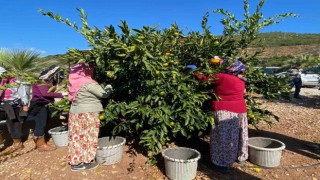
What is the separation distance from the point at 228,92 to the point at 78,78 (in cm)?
189

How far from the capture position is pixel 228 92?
12.4 ft

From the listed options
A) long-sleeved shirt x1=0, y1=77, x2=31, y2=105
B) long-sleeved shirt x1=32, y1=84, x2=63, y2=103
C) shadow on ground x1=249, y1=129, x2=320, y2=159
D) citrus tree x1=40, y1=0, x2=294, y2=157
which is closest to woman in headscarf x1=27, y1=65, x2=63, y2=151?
long-sleeved shirt x1=32, y1=84, x2=63, y2=103

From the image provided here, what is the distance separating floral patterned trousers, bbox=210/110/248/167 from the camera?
3.80 meters

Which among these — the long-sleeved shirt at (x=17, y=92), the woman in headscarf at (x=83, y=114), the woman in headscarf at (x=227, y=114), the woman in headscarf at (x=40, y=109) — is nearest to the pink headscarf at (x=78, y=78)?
the woman in headscarf at (x=83, y=114)

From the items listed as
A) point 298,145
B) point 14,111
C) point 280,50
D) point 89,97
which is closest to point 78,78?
point 89,97

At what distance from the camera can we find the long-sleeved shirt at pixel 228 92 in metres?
3.77

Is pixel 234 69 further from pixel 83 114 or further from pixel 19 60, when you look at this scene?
pixel 19 60

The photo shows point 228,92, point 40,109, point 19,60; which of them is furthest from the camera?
point 19,60

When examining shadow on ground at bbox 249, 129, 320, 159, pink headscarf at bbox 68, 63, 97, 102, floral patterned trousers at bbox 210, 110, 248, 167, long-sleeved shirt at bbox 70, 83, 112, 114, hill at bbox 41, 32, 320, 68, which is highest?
hill at bbox 41, 32, 320, 68

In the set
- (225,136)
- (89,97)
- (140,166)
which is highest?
(89,97)

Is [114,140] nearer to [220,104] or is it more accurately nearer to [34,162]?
[34,162]

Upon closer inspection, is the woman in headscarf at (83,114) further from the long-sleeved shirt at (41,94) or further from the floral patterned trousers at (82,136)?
the long-sleeved shirt at (41,94)

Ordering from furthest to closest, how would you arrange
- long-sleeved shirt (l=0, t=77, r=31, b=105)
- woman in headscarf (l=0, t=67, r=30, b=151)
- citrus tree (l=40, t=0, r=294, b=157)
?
1. woman in headscarf (l=0, t=67, r=30, b=151)
2. long-sleeved shirt (l=0, t=77, r=31, b=105)
3. citrus tree (l=40, t=0, r=294, b=157)

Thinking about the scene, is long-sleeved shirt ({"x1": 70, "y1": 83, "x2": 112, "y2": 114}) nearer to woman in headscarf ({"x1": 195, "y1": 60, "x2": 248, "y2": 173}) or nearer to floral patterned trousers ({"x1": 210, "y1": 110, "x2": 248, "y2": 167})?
woman in headscarf ({"x1": 195, "y1": 60, "x2": 248, "y2": 173})
